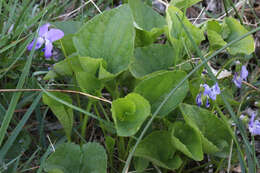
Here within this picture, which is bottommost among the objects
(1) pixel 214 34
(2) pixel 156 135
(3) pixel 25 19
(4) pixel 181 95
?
(2) pixel 156 135

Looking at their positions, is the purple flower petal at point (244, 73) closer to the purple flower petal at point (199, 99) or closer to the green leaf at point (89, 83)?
the purple flower petal at point (199, 99)

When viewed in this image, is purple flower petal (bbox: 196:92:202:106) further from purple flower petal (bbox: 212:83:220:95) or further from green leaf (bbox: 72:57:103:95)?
green leaf (bbox: 72:57:103:95)

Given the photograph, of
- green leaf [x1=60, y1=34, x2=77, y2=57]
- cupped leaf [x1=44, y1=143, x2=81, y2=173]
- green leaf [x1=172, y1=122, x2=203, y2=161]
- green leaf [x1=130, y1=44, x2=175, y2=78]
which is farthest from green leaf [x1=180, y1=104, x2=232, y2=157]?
green leaf [x1=60, y1=34, x2=77, y2=57]

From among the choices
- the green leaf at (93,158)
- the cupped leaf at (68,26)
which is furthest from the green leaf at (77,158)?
the cupped leaf at (68,26)

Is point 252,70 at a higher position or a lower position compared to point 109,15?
lower

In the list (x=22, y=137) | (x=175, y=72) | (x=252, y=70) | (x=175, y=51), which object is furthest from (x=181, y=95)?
(x=252, y=70)

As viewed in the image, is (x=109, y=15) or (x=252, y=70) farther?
(x=252, y=70)

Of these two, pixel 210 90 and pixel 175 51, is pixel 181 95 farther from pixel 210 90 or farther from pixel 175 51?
pixel 175 51

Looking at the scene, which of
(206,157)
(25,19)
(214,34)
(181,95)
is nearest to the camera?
(181,95)
